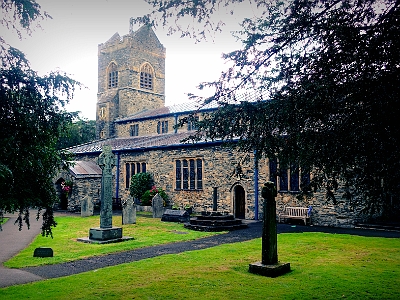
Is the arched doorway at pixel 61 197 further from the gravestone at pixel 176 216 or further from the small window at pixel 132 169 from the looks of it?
the gravestone at pixel 176 216

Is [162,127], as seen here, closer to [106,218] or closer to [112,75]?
[112,75]

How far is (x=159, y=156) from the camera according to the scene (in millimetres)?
23797

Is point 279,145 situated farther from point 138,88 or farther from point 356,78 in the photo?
point 138,88

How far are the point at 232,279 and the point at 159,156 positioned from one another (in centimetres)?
1685

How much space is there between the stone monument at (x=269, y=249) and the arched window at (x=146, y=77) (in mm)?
33612

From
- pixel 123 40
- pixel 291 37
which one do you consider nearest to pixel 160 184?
pixel 291 37

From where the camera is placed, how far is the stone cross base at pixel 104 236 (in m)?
12.4

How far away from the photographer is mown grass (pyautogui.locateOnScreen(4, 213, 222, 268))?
9.80 metres

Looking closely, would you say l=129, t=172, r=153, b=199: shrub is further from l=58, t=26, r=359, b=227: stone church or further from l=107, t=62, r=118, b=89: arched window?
l=107, t=62, r=118, b=89: arched window

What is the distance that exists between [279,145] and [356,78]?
5.96 ft

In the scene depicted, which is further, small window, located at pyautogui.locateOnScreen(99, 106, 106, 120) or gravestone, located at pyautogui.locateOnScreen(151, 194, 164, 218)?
small window, located at pyautogui.locateOnScreen(99, 106, 106, 120)

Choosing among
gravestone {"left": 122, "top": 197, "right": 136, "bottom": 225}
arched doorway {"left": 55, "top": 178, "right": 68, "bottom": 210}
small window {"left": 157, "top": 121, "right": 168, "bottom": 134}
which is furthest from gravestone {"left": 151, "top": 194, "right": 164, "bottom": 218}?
small window {"left": 157, "top": 121, "right": 168, "bottom": 134}

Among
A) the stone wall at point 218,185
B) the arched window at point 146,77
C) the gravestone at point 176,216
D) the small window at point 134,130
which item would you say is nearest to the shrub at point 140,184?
the stone wall at point 218,185

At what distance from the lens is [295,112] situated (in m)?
5.93
